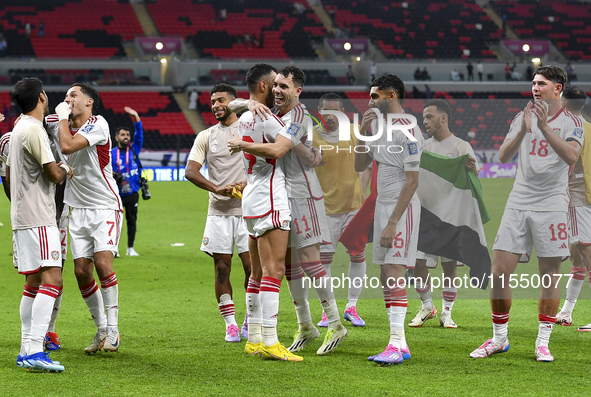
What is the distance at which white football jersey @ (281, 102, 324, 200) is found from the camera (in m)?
5.22

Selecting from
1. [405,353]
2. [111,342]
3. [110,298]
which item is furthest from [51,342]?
[405,353]

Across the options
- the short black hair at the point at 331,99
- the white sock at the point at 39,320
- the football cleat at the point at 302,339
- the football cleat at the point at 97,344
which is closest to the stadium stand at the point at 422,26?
the short black hair at the point at 331,99

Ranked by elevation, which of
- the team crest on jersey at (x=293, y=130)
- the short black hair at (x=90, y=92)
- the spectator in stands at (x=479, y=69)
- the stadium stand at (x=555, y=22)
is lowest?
the team crest on jersey at (x=293, y=130)

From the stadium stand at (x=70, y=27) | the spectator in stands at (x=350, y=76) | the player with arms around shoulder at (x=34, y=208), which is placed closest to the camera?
the player with arms around shoulder at (x=34, y=208)

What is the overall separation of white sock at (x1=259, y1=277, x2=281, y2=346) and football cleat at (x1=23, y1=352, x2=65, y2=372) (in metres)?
1.46

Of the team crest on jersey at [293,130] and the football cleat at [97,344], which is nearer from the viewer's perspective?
the team crest on jersey at [293,130]

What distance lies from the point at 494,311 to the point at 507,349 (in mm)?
366

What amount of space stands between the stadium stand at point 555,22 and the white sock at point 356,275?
4315 cm

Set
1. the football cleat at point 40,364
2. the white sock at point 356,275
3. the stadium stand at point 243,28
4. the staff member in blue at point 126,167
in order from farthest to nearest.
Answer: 1. the stadium stand at point 243,28
2. the staff member in blue at point 126,167
3. the white sock at point 356,275
4. the football cleat at point 40,364

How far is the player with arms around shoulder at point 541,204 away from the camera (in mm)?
5172

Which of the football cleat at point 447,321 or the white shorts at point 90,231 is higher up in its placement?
the white shorts at point 90,231

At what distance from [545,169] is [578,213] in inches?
54.8

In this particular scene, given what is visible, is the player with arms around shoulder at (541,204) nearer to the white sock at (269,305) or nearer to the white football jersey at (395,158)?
the white football jersey at (395,158)

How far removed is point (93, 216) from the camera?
5344 mm
